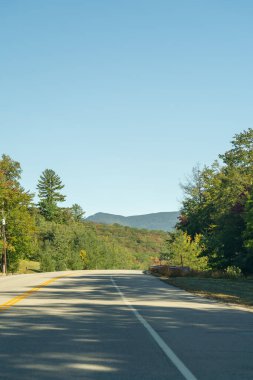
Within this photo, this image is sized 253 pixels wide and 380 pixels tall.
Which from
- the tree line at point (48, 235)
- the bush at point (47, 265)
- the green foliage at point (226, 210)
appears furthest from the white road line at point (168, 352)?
the bush at point (47, 265)

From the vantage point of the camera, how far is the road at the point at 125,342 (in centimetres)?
732

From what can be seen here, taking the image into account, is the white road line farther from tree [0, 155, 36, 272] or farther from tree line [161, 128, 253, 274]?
tree [0, 155, 36, 272]

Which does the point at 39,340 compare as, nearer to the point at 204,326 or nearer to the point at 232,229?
the point at 204,326

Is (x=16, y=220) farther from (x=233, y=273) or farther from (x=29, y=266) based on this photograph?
(x=233, y=273)

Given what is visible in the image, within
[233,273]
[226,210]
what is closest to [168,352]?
[233,273]

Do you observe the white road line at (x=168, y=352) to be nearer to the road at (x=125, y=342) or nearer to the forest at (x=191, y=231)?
the road at (x=125, y=342)

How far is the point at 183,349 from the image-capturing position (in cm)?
905

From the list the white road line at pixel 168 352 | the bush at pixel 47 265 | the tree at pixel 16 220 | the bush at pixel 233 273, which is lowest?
the white road line at pixel 168 352

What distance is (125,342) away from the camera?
31.9ft

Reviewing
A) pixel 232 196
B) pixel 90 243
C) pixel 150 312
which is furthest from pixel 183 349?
pixel 90 243

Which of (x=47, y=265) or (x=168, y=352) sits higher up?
(x=47, y=265)

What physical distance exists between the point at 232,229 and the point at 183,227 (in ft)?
98.6

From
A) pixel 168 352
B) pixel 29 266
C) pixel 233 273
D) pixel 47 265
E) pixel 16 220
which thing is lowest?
pixel 168 352

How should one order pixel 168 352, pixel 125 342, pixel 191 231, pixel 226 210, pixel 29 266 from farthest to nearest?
pixel 29 266 → pixel 191 231 → pixel 226 210 → pixel 125 342 → pixel 168 352
